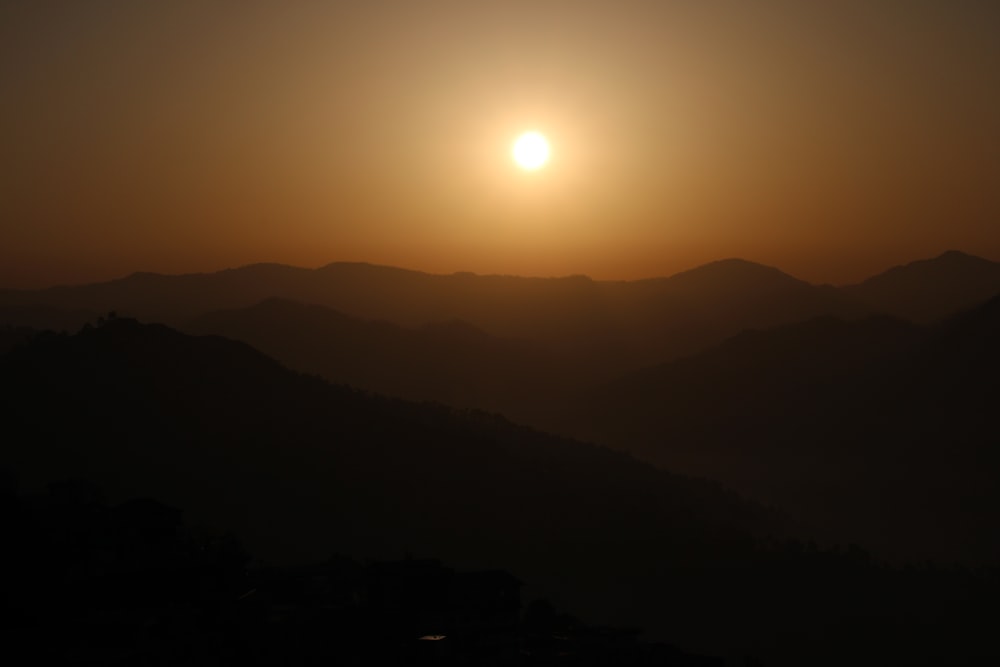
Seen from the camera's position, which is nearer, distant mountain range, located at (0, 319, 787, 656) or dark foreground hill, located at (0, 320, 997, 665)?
distant mountain range, located at (0, 319, 787, 656)

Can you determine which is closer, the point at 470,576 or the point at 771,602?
the point at 470,576

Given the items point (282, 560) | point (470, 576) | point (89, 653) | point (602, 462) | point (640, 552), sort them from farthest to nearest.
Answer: point (602, 462) < point (640, 552) < point (282, 560) < point (470, 576) < point (89, 653)

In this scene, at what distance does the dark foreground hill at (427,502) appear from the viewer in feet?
323

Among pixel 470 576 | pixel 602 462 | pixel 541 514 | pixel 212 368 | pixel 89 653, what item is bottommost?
pixel 89 653

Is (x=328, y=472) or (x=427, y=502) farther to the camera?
(x=328, y=472)

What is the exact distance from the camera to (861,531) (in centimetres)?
19212

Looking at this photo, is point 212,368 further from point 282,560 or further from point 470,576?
point 470,576

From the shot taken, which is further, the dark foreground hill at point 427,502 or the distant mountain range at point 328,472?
the dark foreground hill at point 427,502

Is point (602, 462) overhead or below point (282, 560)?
overhead

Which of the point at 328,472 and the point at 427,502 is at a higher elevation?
the point at 328,472

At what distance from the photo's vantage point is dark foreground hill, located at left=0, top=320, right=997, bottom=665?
3873 inches

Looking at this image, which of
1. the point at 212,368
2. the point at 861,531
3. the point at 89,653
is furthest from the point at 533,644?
the point at 861,531

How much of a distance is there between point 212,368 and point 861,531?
13575cm

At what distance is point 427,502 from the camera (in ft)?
366
